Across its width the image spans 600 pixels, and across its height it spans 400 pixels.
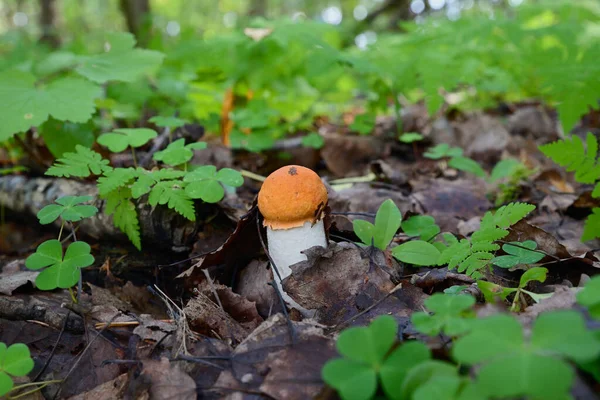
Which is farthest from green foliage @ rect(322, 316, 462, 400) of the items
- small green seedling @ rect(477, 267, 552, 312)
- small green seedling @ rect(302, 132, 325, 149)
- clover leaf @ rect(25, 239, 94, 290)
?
small green seedling @ rect(302, 132, 325, 149)

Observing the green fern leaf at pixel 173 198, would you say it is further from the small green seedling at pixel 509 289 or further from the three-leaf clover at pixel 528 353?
the three-leaf clover at pixel 528 353

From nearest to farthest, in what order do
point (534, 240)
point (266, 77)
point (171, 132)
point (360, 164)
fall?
1. point (534, 240)
2. point (171, 132)
3. point (360, 164)
4. point (266, 77)

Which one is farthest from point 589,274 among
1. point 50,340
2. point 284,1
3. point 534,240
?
point 284,1

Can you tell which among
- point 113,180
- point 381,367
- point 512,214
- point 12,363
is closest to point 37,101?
point 113,180

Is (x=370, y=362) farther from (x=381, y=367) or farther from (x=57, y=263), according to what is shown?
(x=57, y=263)

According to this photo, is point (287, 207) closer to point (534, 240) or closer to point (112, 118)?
point (534, 240)

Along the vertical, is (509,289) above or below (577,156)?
below

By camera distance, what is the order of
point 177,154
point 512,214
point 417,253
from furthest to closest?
point 177,154
point 417,253
point 512,214
